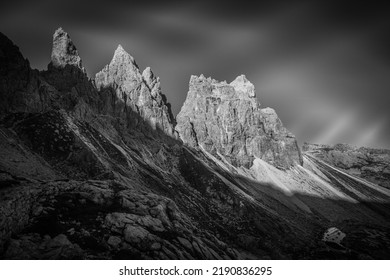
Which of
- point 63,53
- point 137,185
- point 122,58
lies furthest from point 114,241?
point 122,58

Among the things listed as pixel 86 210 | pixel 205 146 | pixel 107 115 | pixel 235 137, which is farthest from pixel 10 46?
pixel 235 137

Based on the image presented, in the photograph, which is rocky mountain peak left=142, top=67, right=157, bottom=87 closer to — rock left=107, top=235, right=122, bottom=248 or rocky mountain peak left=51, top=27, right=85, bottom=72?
rocky mountain peak left=51, top=27, right=85, bottom=72

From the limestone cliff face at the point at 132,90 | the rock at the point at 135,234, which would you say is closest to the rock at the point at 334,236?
the rock at the point at 135,234

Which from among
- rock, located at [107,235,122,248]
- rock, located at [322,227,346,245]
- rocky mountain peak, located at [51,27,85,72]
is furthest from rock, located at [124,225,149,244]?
rocky mountain peak, located at [51,27,85,72]

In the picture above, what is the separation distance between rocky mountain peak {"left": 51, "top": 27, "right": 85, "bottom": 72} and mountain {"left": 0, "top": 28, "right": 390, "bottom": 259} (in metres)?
0.50

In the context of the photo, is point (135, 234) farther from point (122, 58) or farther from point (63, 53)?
point (122, 58)

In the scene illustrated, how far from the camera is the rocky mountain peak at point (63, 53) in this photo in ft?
387

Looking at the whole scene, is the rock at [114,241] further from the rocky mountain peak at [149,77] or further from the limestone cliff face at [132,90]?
the rocky mountain peak at [149,77]

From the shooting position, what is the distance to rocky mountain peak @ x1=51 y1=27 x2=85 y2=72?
117812mm

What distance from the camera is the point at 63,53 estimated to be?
119562 mm

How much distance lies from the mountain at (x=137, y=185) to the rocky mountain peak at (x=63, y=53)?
1.65 feet

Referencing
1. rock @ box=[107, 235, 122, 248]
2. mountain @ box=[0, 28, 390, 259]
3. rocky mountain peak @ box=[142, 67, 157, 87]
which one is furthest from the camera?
rocky mountain peak @ box=[142, 67, 157, 87]

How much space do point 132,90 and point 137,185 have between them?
81.7 metres
